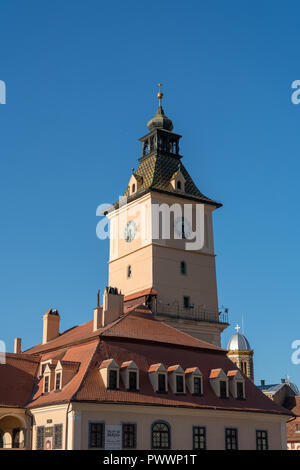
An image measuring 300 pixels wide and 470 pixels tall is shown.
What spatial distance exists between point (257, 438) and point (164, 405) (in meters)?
8.19

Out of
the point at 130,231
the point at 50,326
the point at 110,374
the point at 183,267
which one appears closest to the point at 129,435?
the point at 110,374

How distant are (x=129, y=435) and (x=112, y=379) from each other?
350 centimetres

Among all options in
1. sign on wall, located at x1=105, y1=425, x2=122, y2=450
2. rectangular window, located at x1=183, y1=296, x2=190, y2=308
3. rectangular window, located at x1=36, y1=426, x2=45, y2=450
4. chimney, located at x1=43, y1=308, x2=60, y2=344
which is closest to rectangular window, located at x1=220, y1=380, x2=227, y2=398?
sign on wall, located at x1=105, y1=425, x2=122, y2=450

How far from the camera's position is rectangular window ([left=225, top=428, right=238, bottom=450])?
45.6 metres

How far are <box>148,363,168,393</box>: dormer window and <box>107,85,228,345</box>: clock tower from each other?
41.2 ft

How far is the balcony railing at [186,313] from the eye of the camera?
2283 inches

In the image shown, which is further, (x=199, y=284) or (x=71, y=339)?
(x=199, y=284)

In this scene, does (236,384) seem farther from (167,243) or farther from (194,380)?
(167,243)

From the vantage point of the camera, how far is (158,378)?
44.4 m
